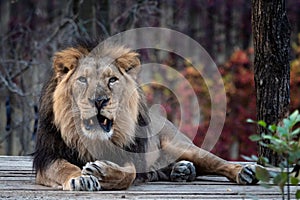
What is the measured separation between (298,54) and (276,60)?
184 inches

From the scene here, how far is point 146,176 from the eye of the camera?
14.0 ft

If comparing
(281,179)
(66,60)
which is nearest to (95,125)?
(66,60)

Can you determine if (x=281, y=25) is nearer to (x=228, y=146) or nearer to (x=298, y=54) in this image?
(x=228, y=146)

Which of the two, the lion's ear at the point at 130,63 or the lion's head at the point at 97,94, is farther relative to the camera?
the lion's ear at the point at 130,63

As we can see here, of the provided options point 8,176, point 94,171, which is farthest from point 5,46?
point 94,171

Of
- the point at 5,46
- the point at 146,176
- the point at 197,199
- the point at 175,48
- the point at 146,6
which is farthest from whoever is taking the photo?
the point at 175,48

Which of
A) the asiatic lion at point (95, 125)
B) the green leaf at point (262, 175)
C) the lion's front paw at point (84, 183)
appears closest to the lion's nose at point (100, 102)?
the asiatic lion at point (95, 125)

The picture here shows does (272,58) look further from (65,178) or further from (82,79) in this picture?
(65,178)

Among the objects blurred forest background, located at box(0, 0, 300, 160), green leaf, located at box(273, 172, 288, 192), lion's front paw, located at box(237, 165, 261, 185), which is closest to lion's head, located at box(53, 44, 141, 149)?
lion's front paw, located at box(237, 165, 261, 185)

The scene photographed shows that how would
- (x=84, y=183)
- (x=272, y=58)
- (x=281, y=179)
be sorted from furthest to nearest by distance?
1. (x=272, y=58)
2. (x=84, y=183)
3. (x=281, y=179)

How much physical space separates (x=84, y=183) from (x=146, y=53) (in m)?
4.12

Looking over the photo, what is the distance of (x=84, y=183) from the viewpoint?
3742 millimetres

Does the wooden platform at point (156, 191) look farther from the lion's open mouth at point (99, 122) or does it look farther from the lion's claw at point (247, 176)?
the lion's open mouth at point (99, 122)

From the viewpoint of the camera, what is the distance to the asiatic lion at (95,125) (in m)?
3.87
